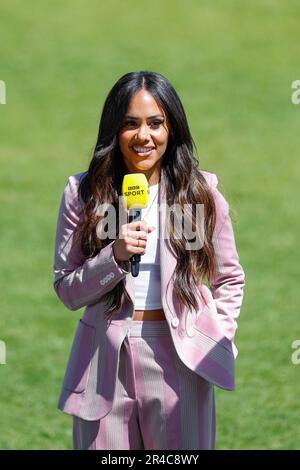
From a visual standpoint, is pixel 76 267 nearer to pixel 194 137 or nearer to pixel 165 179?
pixel 165 179

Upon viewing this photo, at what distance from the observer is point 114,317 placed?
3580 millimetres

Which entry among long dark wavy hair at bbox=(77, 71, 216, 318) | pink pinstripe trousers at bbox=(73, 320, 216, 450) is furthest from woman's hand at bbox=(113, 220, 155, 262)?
pink pinstripe trousers at bbox=(73, 320, 216, 450)

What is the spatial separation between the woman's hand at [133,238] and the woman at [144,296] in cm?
11

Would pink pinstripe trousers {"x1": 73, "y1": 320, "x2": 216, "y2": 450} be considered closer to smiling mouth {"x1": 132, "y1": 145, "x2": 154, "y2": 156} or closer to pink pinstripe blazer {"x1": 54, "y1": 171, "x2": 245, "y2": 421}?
pink pinstripe blazer {"x1": 54, "y1": 171, "x2": 245, "y2": 421}

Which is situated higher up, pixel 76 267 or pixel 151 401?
pixel 76 267

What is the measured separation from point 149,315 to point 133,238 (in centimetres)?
35

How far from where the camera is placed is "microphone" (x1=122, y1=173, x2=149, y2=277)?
344cm

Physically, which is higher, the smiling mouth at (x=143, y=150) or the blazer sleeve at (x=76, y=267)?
the smiling mouth at (x=143, y=150)

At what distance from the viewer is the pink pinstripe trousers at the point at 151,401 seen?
11.7ft

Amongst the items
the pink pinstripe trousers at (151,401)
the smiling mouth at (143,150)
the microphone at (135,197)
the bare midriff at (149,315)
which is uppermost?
the smiling mouth at (143,150)

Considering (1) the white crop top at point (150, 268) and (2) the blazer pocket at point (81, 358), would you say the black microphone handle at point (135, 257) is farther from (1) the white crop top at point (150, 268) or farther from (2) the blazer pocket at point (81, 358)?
(2) the blazer pocket at point (81, 358)

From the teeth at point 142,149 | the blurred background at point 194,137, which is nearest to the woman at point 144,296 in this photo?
the teeth at point 142,149

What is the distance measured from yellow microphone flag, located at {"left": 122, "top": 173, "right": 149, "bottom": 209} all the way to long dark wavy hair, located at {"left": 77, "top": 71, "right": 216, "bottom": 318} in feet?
0.44

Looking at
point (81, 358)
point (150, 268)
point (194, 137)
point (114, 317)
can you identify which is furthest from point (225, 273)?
point (194, 137)
